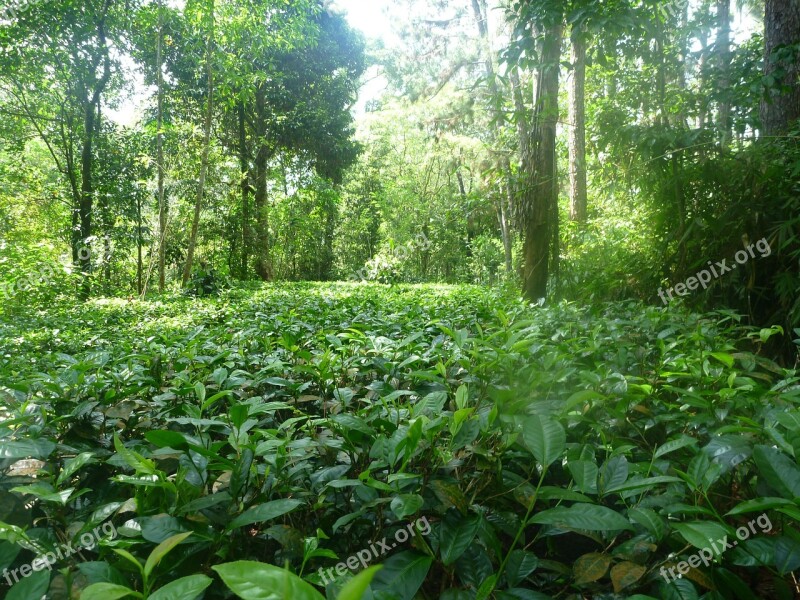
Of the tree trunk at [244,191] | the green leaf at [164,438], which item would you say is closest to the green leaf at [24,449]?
the green leaf at [164,438]

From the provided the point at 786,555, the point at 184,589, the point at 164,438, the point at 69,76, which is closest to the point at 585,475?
the point at 786,555

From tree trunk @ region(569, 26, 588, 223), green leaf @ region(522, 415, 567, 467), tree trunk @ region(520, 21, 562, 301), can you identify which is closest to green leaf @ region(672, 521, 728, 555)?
green leaf @ region(522, 415, 567, 467)

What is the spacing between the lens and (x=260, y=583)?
0.55m

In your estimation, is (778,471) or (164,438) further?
(164,438)

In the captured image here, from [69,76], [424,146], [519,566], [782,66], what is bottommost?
[519,566]

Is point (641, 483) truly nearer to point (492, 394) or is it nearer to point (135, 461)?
point (492, 394)

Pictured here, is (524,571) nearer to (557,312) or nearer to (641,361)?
(641,361)

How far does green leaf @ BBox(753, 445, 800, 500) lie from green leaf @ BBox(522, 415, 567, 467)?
13.1 inches

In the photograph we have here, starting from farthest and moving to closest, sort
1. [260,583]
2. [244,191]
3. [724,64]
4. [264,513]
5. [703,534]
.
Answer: [244,191] → [724,64] → [264,513] → [703,534] → [260,583]

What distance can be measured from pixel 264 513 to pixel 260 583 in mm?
334

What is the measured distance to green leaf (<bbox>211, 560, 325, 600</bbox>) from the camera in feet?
1.76

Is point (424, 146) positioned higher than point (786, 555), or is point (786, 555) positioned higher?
point (424, 146)

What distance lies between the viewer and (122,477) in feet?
2.93

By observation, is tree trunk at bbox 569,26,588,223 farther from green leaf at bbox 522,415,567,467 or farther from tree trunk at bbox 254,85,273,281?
tree trunk at bbox 254,85,273,281
